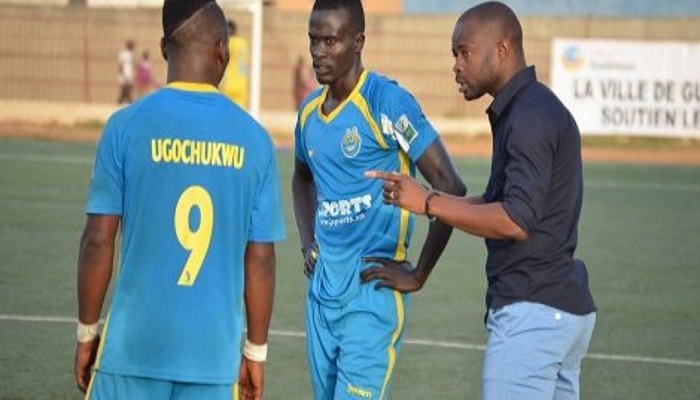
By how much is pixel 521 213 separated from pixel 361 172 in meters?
1.45

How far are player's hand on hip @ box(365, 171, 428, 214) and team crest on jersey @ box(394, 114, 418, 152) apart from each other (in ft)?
3.09

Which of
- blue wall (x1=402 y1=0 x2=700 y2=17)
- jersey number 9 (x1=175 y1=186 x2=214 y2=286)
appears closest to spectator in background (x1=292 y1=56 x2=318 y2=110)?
blue wall (x1=402 y1=0 x2=700 y2=17)

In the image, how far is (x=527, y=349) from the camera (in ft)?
20.1

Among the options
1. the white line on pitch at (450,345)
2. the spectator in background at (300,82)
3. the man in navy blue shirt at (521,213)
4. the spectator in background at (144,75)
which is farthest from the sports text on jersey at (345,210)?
the spectator in background at (144,75)

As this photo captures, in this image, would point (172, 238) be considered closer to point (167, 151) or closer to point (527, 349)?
point (167, 151)

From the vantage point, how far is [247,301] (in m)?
5.84

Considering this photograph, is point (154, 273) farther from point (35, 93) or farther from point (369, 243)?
point (35, 93)

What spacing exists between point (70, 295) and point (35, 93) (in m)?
30.5

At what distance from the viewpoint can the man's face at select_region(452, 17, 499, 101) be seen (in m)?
6.29

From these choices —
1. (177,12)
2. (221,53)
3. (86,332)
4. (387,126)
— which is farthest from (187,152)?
(387,126)

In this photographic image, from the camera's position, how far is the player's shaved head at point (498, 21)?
6.29 m

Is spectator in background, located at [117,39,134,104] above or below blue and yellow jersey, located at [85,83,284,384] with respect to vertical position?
below

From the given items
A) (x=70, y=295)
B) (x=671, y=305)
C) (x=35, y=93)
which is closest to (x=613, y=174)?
(x=671, y=305)

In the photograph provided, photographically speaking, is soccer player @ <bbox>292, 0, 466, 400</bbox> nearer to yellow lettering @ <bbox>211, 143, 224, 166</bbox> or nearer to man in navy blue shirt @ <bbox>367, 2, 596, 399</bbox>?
man in navy blue shirt @ <bbox>367, 2, 596, 399</bbox>
